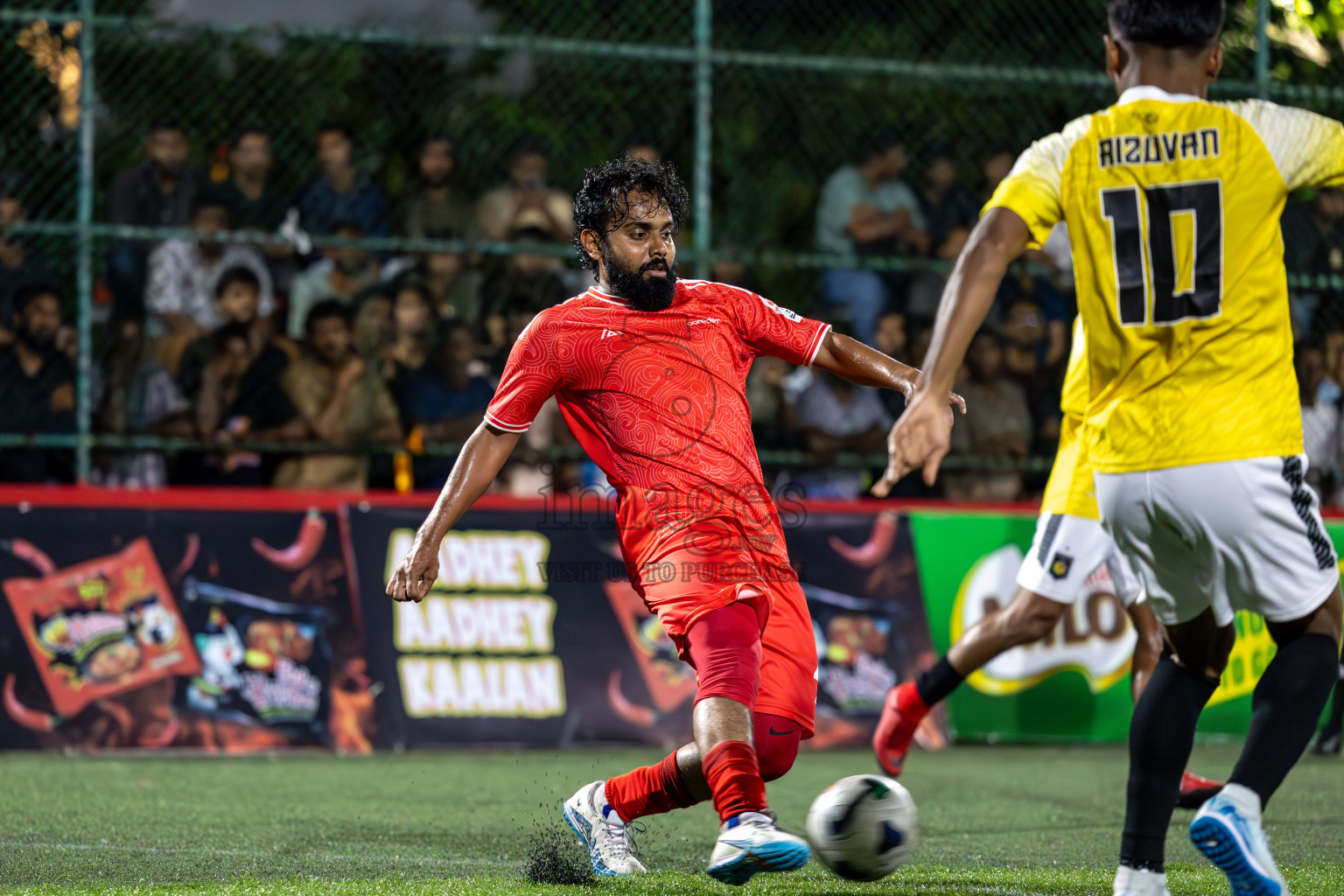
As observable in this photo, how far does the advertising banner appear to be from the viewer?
7.49 metres

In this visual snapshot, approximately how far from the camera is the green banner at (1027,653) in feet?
27.6

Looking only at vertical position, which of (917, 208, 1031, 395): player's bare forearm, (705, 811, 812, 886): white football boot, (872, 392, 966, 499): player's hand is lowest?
(705, 811, 812, 886): white football boot

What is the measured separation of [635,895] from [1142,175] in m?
2.17

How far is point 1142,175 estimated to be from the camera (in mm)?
3238

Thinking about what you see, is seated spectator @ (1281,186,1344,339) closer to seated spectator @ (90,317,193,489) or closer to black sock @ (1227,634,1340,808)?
black sock @ (1227,634,1340,808)

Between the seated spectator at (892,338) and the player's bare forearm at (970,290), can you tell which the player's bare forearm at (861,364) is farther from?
the seated spectator at (892,338)

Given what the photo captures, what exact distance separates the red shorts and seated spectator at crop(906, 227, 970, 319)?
532 cm

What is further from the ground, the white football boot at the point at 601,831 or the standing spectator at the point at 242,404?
the standing spectator at the point at 242,404

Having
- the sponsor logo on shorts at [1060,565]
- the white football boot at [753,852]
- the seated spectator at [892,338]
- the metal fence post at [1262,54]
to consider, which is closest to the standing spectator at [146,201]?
the seated spectator at [892,338]

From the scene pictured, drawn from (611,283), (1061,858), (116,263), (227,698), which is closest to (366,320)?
(116,263)

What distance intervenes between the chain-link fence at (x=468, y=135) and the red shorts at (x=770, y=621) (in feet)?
14.8

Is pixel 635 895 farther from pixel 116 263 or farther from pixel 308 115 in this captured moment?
pixel 308 115

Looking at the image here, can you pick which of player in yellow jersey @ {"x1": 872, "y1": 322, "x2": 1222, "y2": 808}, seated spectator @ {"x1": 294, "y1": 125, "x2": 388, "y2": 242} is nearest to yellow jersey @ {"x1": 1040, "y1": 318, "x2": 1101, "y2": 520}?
player in yellow jersey @ {"x1": 872, "y1": 322, "x2": 1222, "y2": 808}

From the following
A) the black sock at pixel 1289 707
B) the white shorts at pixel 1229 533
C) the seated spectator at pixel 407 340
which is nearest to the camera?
the white shorts at pixel 1229 533
